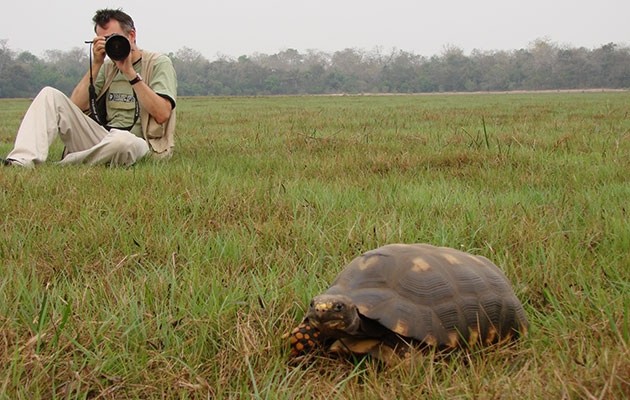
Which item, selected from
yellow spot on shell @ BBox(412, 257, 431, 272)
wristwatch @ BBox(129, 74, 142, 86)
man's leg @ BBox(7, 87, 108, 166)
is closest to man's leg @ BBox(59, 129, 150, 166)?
man's leg @ BBox(7, 87, 108, 166)

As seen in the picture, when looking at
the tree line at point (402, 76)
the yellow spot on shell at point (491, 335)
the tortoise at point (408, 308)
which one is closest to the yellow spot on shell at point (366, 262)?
the tortoise at point (408, 308)

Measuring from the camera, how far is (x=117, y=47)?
15.4ft

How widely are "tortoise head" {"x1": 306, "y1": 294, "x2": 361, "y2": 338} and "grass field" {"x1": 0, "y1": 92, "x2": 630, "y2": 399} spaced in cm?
11

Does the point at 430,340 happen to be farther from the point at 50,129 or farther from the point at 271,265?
the point at 50,129

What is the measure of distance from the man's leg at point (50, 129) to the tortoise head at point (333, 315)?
3.75m

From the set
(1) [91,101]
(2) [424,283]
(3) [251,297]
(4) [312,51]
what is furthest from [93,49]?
(4) [312,51]

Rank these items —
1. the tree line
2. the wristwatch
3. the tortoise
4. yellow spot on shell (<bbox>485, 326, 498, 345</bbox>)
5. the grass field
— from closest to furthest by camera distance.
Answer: the grass field
the tortoise
yellow spot on shell (<bbox>485, 326, 498, 345</bbox>)
the wristwatch
the tree line

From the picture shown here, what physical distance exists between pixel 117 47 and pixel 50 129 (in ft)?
2.77

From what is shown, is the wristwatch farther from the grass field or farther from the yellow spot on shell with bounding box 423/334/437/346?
the yellow spot on shell with bounding box 423/334/437/346

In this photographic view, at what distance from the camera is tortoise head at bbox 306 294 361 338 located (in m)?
1.45

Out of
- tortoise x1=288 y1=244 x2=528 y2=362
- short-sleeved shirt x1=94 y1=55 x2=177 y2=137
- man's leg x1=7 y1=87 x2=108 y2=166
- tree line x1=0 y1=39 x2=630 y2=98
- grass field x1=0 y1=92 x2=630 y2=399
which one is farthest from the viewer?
tree line x1=0 y1=39 x2=630 y2=98

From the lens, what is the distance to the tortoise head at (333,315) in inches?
56.9

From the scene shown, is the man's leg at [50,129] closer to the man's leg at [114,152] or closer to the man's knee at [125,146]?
the man's leg at [114,152]

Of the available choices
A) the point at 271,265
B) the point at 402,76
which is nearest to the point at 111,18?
the point at 271,265
